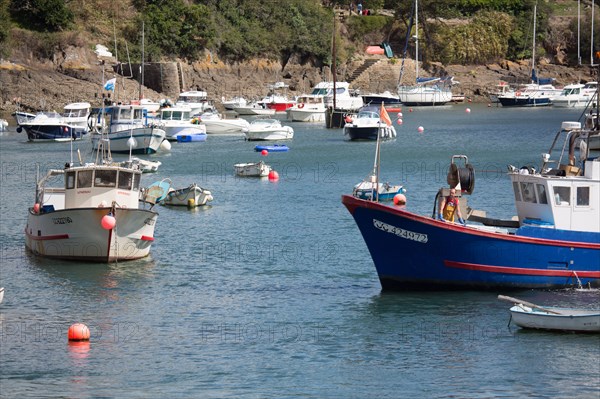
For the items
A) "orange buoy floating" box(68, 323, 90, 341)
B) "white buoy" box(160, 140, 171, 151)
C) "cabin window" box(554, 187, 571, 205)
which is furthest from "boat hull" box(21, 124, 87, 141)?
"cabin window" box(554, 187, 571, 205)

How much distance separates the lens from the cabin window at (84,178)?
32.8m

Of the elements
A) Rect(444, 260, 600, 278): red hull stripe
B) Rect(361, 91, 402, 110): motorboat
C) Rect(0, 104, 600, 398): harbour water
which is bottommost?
Rect(0, 104, 600, 398): harbour water

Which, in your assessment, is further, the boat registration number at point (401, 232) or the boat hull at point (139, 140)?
the boat hull at point (139, 140)

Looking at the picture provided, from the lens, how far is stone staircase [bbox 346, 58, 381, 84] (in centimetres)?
12438

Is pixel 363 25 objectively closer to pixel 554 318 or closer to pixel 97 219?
pixel 97 219

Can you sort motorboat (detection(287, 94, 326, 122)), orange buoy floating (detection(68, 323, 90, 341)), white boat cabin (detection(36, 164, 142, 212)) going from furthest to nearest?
motorboat (detection(287, 94, 326, 122))
white boat cabin (detection(36, 164, 142, 212))
orange buoy floating (detection(68, 323, 90, 341))

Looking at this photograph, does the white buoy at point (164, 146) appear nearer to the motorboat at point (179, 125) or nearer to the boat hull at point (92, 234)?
the motorboat at point (179, 125)

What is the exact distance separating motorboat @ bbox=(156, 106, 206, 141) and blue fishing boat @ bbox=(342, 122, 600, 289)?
161 ft

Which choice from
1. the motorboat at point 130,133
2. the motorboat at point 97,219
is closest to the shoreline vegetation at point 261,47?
the motorboat at point 130,133

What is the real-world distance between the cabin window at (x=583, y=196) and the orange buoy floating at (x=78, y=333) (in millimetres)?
11439

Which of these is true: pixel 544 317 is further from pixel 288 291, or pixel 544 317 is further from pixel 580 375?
pixel 288 291

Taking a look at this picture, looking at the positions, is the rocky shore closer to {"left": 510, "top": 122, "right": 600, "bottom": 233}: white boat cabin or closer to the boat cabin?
the boat cabin

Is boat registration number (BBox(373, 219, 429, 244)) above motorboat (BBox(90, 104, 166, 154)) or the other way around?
the other way around

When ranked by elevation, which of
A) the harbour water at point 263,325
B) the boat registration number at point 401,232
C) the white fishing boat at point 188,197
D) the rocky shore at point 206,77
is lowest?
the harbour water at point 263,325
